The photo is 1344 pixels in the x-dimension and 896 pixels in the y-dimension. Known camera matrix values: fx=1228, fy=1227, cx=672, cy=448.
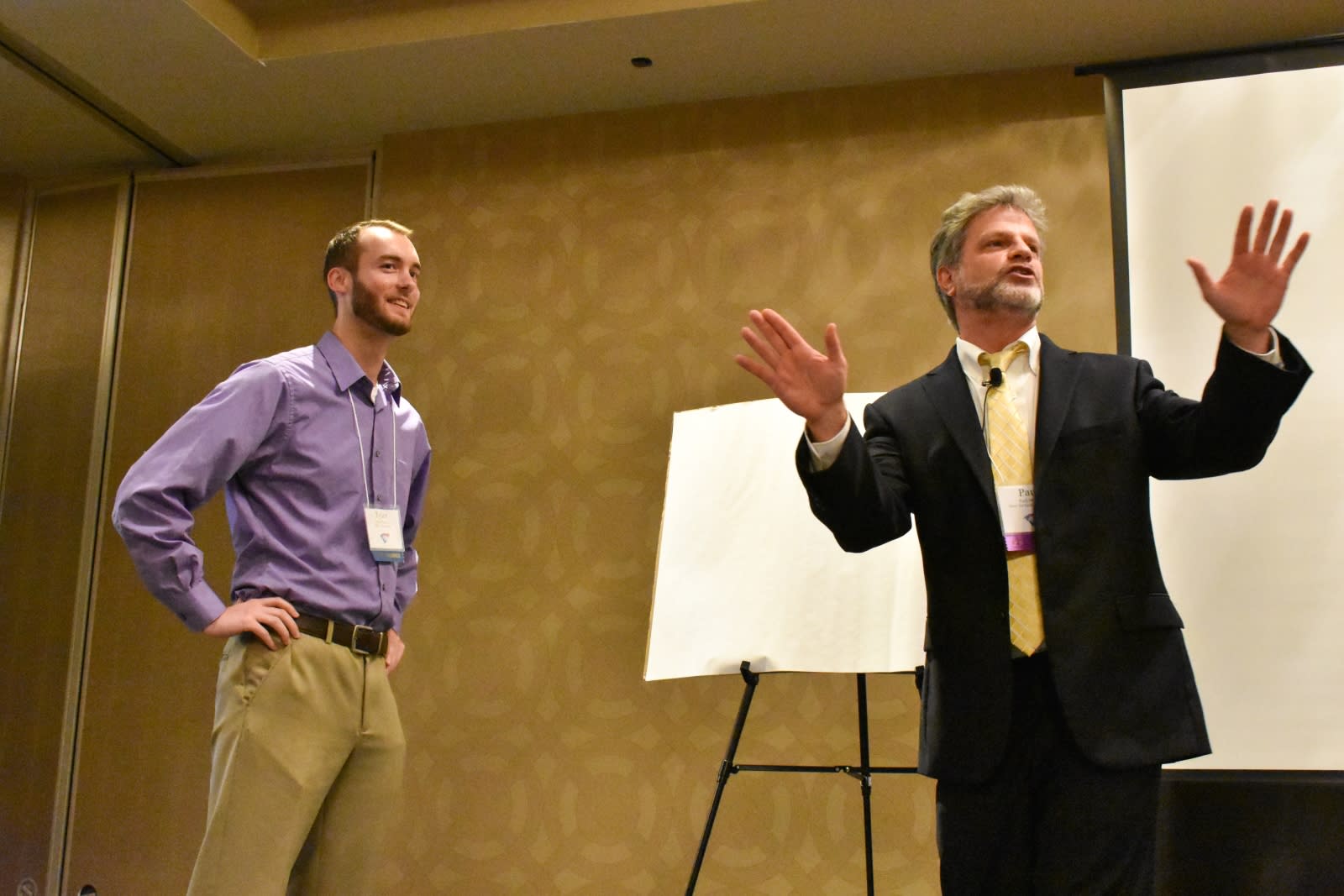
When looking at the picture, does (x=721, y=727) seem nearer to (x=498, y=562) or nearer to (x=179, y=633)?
(x=498, y=562)

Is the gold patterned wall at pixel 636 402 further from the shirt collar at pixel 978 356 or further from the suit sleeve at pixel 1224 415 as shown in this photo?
the suit sleeve at pixel 1224 415

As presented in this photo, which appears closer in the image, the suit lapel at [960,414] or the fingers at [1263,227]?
the fingers at [1263,227]

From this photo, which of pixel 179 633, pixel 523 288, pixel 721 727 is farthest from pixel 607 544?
pixel 179 633

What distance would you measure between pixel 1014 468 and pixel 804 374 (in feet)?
1.38

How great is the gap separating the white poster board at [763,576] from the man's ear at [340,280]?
103 cm

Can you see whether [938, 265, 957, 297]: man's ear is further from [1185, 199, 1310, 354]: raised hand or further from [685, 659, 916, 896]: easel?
[685, 659, 916, 896]: easel

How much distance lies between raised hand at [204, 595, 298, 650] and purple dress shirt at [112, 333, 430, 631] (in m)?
0.03

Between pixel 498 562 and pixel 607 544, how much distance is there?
384 millimetres

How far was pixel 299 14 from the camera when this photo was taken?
13.3ft

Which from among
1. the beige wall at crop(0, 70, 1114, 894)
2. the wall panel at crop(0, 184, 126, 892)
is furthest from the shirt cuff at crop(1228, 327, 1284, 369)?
the wall panel at crop(0, 184, 126, 892)

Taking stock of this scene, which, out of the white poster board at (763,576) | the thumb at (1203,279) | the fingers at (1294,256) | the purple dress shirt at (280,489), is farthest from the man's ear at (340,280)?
the fingers at (1294,256)

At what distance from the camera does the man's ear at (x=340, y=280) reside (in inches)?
102

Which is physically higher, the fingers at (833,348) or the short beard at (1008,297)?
the short beard at (1008,297)

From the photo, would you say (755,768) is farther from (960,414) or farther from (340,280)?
(340,280)
